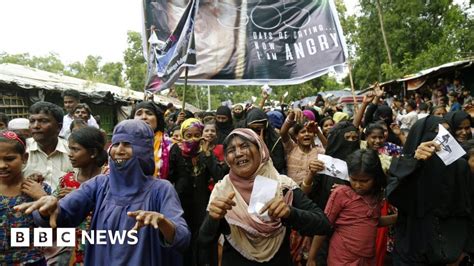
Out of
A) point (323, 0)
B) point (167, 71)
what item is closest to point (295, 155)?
point (167, 71)

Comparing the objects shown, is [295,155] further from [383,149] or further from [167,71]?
[167,71]

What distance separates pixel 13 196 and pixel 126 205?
774 millimetres

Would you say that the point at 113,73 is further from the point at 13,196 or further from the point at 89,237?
the point at 89,237

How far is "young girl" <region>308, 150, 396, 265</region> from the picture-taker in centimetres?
302

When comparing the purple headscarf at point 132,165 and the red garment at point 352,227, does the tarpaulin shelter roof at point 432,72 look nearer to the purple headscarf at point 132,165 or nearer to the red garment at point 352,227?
the red garment at point 352,227

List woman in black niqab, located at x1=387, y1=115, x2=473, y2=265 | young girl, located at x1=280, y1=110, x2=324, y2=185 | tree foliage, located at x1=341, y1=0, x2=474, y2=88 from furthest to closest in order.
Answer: tree foliage, located at x1=341, y1=0, x2=474, y2=88 < young girl, located at x1=280, y1=110, x2=324, y2=185 < woman in black niqab, located at x1=387, y1=115, x2=473, y2=265

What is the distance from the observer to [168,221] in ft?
6.08

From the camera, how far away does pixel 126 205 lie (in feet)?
6.86

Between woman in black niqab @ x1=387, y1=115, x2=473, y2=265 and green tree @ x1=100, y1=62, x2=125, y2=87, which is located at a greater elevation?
green tree @ x1=100, y1=62, x2=125, y2=87

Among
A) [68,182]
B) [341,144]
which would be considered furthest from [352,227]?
[68,182]

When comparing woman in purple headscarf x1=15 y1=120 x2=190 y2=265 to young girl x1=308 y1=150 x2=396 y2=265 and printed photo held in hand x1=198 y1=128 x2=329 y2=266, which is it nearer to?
printed photo held in hand x1=198 y1=128 x2=329 y2=266

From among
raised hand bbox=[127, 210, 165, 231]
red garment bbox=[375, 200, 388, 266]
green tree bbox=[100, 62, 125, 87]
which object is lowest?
red garment bbox=[375, 200, 388, 266]

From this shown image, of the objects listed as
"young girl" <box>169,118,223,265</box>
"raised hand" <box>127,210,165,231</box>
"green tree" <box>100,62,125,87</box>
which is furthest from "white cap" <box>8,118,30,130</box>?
"green tree" <box>100,62,125,87</box>

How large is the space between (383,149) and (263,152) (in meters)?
2.09
